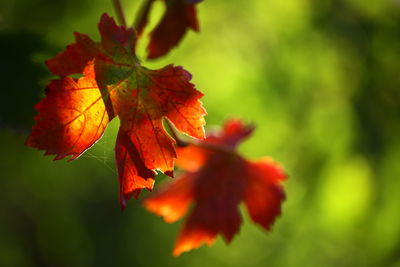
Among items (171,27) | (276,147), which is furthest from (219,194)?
(276,147)

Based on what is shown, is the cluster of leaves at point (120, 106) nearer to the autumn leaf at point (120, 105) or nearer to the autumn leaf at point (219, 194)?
the autumn leaf at point (120, 105)

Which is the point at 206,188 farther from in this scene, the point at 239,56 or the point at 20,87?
the point at 239,56

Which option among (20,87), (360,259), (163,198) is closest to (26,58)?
(20,87)

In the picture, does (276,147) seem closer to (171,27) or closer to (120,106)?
(171,27)

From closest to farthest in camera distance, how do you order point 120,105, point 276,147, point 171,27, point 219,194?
point 120,105 → point 171,27 → point 219,194 → point 276,147

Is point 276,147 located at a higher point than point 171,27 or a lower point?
lower

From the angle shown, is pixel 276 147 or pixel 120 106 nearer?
pixel 120 106

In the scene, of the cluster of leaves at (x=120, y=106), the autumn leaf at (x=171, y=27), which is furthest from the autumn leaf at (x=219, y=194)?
the cluster of leaves at (x=120, y=106)
